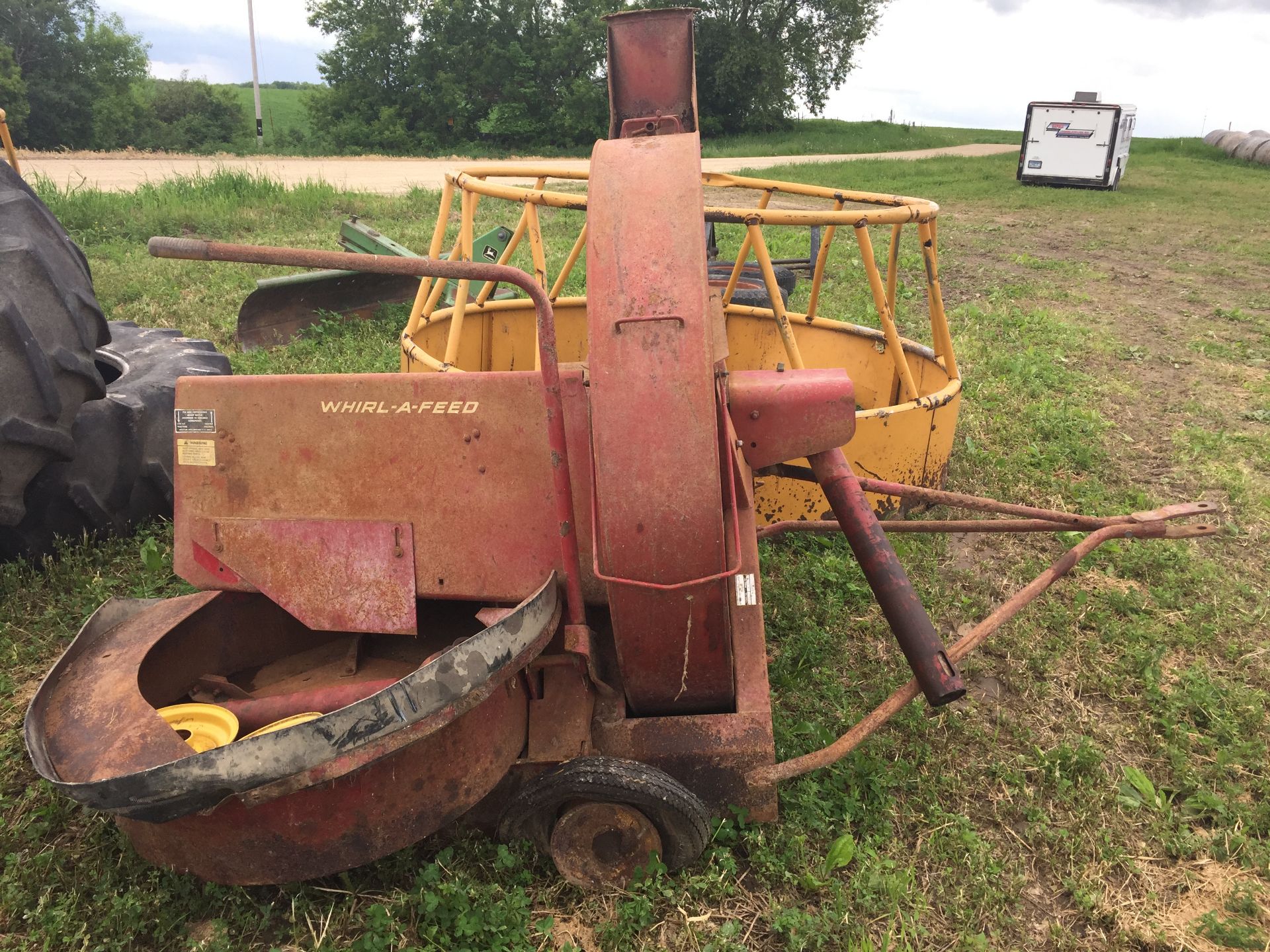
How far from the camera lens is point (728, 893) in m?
2.39

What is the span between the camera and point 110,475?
3844 millimetres

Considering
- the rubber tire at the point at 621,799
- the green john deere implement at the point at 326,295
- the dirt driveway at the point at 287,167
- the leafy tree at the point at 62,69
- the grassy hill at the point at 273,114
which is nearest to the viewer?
the rubber tire at the point at 621,799

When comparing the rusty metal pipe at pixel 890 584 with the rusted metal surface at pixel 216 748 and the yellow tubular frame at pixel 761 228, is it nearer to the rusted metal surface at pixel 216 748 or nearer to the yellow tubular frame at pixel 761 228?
the rusted metal surface at pixel 216 748

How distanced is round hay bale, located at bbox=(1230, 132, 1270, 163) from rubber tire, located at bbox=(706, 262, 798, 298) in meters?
23.0

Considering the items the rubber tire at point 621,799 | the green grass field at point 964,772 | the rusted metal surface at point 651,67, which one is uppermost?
the rusted metal surface at point 651,67

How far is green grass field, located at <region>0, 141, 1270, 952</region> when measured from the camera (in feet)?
7.59

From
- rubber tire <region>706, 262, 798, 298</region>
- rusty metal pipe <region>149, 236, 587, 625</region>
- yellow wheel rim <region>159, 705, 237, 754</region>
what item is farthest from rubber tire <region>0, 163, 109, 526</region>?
rubber tire <region>706, 262, 798, 298</region>

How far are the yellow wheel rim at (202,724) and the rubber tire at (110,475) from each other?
1.59m

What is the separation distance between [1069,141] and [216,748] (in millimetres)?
20699

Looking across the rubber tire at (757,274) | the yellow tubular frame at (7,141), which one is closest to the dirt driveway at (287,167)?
the rubber tire at (757,274)

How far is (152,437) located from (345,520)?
199cm

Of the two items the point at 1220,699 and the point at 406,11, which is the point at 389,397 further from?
the point at 406,11

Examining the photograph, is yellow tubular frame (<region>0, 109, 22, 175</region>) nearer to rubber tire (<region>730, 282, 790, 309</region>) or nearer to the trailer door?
rubber tire (<region>730, 282, 790, 309</region>)

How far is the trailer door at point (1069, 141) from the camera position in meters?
18.4
